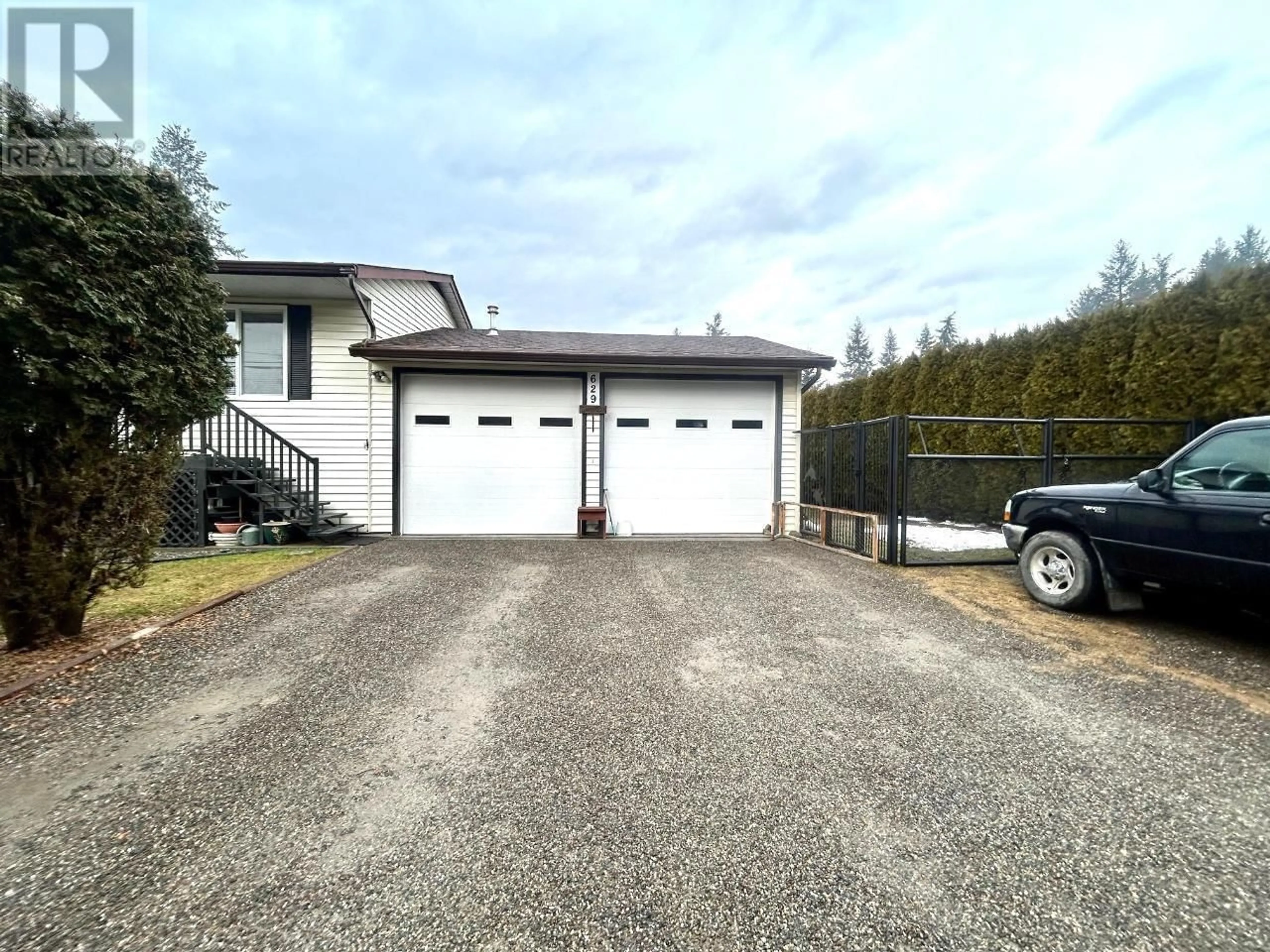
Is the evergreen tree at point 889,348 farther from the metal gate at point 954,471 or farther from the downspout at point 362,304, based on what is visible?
the downspout at point 362,304

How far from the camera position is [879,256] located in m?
18.8

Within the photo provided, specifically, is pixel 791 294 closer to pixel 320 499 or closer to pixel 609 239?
pixel 609 239

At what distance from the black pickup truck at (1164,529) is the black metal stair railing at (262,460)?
952 centimetres

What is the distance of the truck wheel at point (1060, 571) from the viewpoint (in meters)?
4.34

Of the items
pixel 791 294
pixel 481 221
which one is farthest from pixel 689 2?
pixel 791 294

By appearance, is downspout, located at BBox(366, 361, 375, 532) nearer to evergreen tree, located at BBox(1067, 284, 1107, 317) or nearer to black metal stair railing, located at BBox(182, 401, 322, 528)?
black metal stair railing, located at BBox(182, 401, 322, 528)

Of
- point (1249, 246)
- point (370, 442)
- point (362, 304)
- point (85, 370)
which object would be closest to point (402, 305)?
point (362, 304)

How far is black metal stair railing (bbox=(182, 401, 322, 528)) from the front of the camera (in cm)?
750

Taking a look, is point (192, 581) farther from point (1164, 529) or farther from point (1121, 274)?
point (1121, 274)

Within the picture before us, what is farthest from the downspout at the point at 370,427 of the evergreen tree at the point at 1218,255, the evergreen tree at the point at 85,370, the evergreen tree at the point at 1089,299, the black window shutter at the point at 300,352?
the evergreen tree at the point at 1089,299

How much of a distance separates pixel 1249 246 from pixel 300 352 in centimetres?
6891

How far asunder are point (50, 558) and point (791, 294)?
2608cm

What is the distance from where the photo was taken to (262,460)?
770cm

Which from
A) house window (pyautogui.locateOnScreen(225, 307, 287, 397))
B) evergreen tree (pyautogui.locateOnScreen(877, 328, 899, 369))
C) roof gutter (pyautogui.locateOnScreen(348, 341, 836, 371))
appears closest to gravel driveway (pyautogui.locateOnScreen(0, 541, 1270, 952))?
roof gutter (pyautogui.locateOnScreen(348, 341, 836, 371))
